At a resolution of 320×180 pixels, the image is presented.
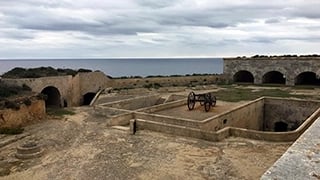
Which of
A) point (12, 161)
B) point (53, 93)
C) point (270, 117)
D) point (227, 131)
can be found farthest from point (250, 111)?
point (53, 93)

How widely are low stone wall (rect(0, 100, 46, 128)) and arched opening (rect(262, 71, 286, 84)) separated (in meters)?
21.5

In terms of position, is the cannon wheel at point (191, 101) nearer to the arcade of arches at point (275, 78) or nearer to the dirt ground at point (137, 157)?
the dirt ground at point (137, 157)

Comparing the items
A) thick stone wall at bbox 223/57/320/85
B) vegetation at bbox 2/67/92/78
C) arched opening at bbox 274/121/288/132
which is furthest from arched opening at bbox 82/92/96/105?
arched opening at bbox 274/121/288/132

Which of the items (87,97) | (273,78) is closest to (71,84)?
(87,97)

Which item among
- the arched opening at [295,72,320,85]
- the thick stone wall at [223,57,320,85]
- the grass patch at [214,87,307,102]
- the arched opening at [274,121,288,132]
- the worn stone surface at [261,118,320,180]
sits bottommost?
the arched opening at [274,121,288,132]

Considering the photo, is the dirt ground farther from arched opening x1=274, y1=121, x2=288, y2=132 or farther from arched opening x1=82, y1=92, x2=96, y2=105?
arched opening x1=82, y1=92, x2=96, y2=105

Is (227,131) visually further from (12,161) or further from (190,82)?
(190,82)

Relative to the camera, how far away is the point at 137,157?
11.4 metres

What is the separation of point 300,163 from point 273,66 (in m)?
27.8

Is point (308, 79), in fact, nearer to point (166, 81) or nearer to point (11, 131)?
point (166, 81)

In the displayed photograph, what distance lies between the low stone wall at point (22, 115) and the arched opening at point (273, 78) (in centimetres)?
2145

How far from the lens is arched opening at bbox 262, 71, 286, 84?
32.5m

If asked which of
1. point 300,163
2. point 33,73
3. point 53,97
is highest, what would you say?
point 33,73

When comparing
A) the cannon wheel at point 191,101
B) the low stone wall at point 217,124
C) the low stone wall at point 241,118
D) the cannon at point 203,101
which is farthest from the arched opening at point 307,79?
the cannon wheel at point 191,101
